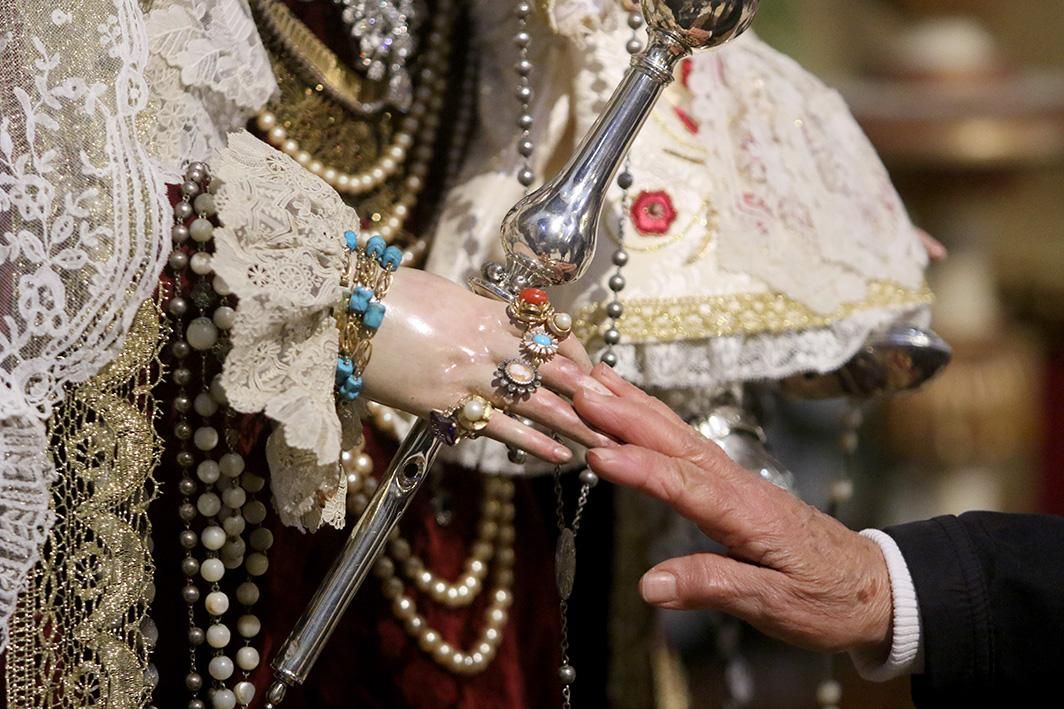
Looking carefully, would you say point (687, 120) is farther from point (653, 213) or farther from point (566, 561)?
point (566, 561)

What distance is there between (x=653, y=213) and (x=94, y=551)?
361 millimetres

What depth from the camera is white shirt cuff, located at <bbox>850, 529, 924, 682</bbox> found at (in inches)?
27.3

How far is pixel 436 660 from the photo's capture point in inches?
30.7

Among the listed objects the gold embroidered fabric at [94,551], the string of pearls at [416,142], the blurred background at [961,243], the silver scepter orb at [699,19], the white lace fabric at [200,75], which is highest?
the silver scepter orb at [699,19]

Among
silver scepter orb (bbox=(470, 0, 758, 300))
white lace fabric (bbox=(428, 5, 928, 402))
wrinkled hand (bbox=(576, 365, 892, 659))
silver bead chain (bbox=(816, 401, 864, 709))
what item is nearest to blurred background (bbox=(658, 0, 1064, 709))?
silver bead chain (bbox=(816, 401, 864, 709))

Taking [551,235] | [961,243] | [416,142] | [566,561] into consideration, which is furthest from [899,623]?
[961,243]

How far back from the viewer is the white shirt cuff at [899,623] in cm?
69

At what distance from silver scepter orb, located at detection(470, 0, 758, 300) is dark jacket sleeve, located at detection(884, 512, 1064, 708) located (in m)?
0.26

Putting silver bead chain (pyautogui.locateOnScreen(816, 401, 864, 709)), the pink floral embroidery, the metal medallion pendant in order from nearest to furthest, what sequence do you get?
the metal medallion pendant → the pink floral embroidery → silver bead chain (pyautogui.locateOnScreen(816, 401, 864, 709))

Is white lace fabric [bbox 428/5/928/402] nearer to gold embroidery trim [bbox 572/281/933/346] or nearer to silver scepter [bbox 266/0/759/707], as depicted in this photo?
gold embroidery trim [bbox 572/281/933/346]

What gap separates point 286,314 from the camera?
55 cm

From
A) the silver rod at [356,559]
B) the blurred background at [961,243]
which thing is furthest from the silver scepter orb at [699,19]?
the blurred background at [961,243]

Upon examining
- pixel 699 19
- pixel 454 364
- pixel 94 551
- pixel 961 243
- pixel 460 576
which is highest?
pixel 699 19

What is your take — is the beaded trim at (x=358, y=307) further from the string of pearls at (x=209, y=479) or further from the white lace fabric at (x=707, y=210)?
the white lace fabric at (x=707, y=210)
